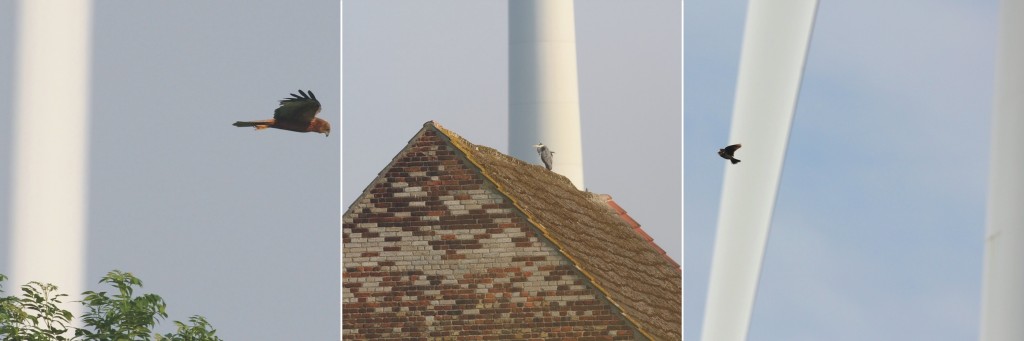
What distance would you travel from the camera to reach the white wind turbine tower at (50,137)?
10.6 metres

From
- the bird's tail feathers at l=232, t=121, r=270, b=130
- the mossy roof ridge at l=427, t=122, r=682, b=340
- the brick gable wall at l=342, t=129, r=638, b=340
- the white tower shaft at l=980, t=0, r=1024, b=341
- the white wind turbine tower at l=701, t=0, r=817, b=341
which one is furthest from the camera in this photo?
the mossy roof ridge at l=427, t=122, r=682, b=340

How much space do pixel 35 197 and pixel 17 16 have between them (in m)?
1.11

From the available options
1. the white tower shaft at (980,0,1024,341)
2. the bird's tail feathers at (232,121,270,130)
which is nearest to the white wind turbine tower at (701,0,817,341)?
the white tower shaft at (980,0,1024,341)

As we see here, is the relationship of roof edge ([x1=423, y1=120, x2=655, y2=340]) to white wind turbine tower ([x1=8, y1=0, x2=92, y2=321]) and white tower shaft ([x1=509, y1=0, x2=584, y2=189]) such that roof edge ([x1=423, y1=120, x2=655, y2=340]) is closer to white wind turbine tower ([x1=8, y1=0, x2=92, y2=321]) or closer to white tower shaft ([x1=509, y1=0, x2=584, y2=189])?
white wind turbine tower ([x1=8, y1=0, x2=92, y2=321])

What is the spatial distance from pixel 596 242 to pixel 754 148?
5234 millimetres

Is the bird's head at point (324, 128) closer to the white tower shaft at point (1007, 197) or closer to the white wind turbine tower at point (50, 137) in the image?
the white wind turbine tower at point (50, 137)

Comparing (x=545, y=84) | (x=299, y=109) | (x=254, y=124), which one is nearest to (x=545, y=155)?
(x=545, y=84)

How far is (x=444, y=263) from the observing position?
11766 mm

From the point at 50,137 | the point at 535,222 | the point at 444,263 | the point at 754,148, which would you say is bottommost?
the point at 444,263

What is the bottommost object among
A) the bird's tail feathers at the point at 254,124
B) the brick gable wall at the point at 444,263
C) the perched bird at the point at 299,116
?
the brick gable wall at the point at 444,263

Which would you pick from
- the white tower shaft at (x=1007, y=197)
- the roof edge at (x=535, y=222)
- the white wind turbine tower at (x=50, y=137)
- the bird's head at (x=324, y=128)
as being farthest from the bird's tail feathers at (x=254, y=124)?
the white tower shaft at (x=1007, y=197)

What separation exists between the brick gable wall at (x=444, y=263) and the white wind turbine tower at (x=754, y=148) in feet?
8.88

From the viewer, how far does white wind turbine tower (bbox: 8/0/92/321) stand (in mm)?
10641

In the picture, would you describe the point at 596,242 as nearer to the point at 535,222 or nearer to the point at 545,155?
the point at 535,222
